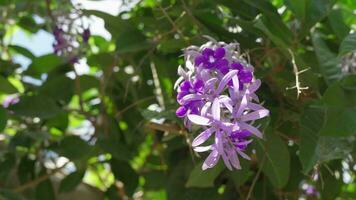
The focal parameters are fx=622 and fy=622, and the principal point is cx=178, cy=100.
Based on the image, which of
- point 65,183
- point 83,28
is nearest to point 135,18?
point 83,28

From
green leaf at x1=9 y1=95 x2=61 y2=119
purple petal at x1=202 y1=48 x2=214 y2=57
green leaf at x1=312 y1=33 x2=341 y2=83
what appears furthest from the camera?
green leaf at x1=9 y1=95 x2=61 y2=119

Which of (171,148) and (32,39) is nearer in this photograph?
(171,148)

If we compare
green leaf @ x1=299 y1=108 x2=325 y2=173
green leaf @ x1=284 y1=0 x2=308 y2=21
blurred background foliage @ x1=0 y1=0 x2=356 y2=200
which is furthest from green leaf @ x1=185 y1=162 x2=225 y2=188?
green leaf @ x1=284 y1=0 x2=308 y2=21

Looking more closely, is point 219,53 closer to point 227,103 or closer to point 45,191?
point 227,103

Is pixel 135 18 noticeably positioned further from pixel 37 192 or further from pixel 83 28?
pixel 37 192

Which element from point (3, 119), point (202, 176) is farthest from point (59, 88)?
point (202, 176)

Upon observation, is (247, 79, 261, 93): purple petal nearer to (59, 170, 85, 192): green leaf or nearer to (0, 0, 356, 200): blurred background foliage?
(0, 0, 356, 200): blurred background foliage
